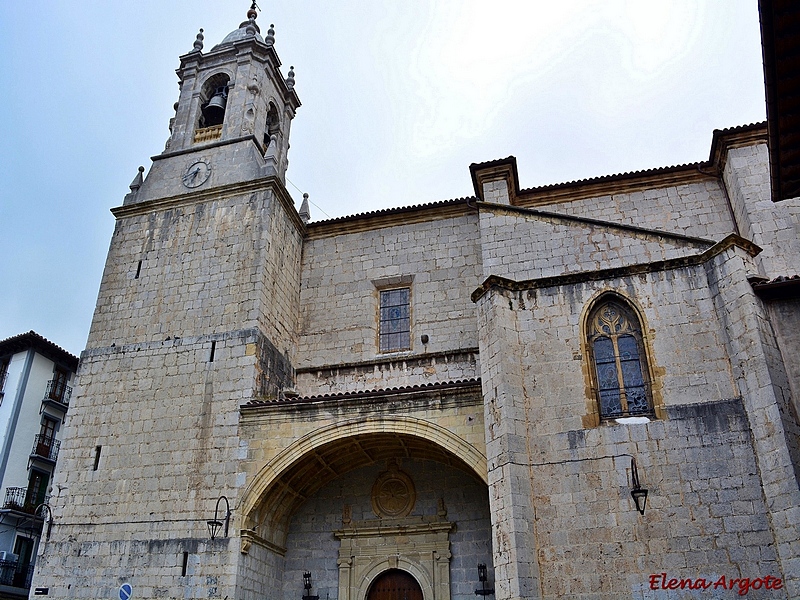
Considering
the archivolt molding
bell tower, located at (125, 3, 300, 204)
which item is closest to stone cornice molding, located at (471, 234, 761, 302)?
the archivolt molding

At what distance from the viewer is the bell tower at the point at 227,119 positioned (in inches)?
621

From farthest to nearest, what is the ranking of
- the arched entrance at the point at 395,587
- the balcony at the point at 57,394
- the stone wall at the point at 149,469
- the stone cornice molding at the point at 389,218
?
the balcony at the point at 57,394, the stone cornice molding at the point at 389,218, the arched entrance at the point at 395,587, the stone wall at the point at 149,469

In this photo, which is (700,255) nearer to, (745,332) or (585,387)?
(745,332)

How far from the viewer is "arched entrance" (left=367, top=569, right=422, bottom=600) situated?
12422 millimetres

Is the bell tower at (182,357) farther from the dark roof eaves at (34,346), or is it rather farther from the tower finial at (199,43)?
the dark roof eaves at (34,346)

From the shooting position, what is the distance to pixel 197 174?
15.8 meters

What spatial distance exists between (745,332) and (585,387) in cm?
228

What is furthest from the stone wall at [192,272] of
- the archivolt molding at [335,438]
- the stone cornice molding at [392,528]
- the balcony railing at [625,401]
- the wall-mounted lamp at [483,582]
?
the balcony railing at [625,401]

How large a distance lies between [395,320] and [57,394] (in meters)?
15.0

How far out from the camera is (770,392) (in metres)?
8.68

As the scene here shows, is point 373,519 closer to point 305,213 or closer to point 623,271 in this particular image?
point 623,271

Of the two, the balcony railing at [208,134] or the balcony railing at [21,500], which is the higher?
the balcony railing at [208,134]

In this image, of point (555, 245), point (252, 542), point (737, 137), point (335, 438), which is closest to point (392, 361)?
point (335, 438)

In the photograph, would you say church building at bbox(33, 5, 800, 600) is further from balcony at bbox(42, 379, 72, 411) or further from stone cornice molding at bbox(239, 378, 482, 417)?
balcony at bbox(42, 379, 72, 411)
